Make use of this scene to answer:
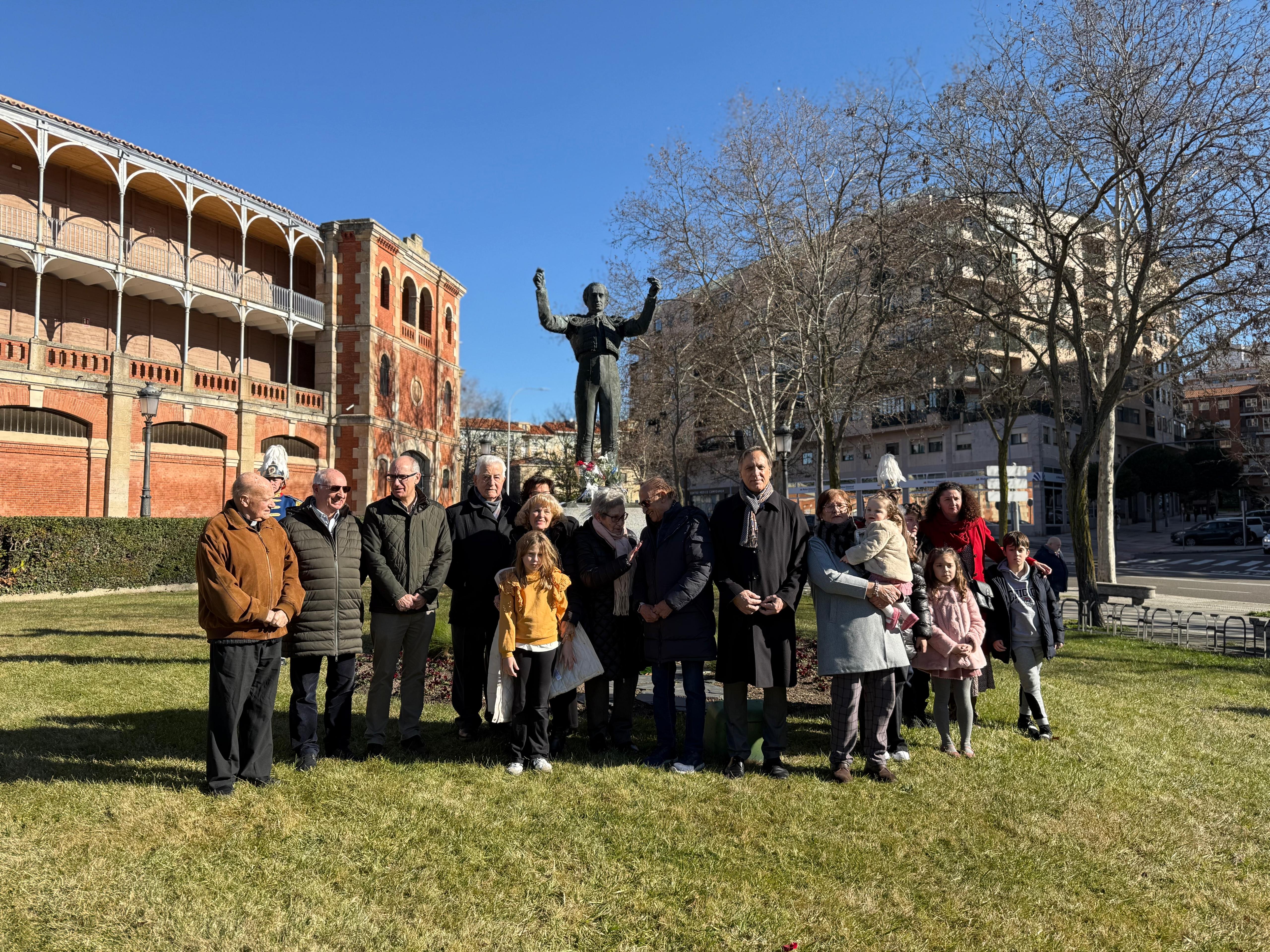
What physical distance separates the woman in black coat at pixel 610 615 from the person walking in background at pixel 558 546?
8 centimetres

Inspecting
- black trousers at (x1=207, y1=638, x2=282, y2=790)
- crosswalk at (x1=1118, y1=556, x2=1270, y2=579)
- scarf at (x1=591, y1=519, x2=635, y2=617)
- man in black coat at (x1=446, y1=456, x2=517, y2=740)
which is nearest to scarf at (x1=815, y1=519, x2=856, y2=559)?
scarf at (x1=591, y1=519, x2=635, y2=617)

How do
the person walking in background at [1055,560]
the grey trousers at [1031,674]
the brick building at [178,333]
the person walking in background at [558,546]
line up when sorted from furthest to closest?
the brick building at [178,333] → the person walking in background at [1055,560] → the grey trousers at [1031,674] → the person walking in background at [558,546]

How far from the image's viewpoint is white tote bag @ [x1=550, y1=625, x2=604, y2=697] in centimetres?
525

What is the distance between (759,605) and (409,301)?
33559 mm

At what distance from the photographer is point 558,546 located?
5.63 m

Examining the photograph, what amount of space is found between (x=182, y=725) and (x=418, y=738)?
1967 millimetres

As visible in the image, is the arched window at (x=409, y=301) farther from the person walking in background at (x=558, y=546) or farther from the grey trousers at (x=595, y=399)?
the person walking in background at (x=558, y=546)

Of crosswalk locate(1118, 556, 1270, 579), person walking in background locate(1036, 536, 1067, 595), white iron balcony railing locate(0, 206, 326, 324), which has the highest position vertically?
white iron balcony railing locate(0, 206, 326, 324)

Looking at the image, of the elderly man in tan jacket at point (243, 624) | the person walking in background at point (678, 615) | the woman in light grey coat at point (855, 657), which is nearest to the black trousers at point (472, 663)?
the person walking in background at point (678, 615)

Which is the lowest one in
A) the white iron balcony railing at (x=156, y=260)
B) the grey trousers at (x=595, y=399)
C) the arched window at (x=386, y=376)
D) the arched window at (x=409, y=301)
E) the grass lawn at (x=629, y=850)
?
the grass lawn at (x=629, y=850)

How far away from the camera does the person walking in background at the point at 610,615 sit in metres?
5.43

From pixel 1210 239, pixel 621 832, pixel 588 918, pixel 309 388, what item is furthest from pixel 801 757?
pixel 309 388

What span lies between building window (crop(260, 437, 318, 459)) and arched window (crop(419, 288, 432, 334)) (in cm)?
911

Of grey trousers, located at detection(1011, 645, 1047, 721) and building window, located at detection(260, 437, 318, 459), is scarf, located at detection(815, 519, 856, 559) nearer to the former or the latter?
grey trousers, located at detection(1011, 645, 1047, 721)
